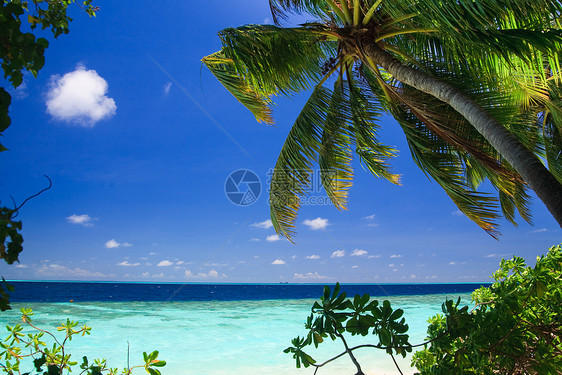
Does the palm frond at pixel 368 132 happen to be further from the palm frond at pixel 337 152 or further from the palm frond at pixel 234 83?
the palm frond at pixel 234 83

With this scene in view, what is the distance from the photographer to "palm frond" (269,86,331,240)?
5023 millimetres

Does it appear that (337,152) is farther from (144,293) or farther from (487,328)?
(144,293)

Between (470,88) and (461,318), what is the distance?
11.7 ft

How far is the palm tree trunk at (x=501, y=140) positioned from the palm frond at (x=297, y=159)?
4.74 ft

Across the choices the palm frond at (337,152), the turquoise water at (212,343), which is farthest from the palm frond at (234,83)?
the turquoise water at (212,343)

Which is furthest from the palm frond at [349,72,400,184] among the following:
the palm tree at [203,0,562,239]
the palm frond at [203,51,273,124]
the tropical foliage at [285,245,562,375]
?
the tropical foliage at [285,245,562,375]

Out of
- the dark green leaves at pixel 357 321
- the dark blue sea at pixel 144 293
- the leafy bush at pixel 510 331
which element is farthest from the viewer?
the dark blue sea at pixel 144 293

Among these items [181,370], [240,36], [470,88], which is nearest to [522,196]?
[470,88]

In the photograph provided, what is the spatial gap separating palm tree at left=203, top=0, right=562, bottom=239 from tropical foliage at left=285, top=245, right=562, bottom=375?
58cm

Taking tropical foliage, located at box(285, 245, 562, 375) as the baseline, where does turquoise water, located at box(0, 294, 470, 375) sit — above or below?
below

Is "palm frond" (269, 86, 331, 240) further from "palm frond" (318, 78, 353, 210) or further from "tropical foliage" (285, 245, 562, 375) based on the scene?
"tropical foliage" (285, 245, 562, 375)

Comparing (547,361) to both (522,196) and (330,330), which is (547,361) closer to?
(330,330)

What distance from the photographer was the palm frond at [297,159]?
5023 mm

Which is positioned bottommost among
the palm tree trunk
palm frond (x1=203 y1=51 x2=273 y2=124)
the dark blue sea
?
the dark blue sea
